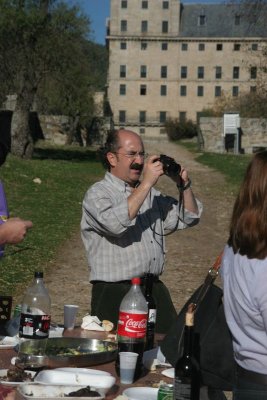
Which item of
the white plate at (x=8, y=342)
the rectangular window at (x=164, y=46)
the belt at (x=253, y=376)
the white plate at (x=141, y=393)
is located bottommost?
the white plate at (x=8, y=342)

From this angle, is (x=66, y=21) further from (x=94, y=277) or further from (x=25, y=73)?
(x=94, y=277)

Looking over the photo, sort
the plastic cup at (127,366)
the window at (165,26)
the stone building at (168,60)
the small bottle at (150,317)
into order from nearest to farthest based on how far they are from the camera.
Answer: the plastic cup at (127,366) → the small bottle at (150,317) → the stone building at (168,60) → the window at (165,26)

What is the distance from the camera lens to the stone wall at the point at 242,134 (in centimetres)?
4825

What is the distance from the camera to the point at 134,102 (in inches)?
4075

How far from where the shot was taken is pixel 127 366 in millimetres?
3766

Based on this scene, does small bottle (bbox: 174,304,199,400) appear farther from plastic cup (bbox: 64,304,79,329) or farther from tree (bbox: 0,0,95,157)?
tree (bbox: 0,0,95,157)

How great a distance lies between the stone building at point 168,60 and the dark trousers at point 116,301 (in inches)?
3696

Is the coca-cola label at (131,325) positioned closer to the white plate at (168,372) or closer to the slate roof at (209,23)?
the white plate at (168,372)

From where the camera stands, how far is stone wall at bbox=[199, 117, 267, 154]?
48250 millimetres

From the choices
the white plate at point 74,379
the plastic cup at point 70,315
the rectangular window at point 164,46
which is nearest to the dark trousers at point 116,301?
the plastic cup at point 70,315

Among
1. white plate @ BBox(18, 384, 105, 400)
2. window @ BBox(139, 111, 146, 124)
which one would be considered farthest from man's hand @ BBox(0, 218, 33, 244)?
window @ BBox(139, 111, 146, 124)

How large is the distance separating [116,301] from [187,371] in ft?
5.84

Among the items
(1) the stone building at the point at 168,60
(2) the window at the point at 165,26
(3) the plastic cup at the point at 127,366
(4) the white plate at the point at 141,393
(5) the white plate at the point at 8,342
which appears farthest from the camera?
(2) the window at the point at 165,26

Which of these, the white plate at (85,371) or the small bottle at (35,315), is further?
the small bottle at (35,315)
